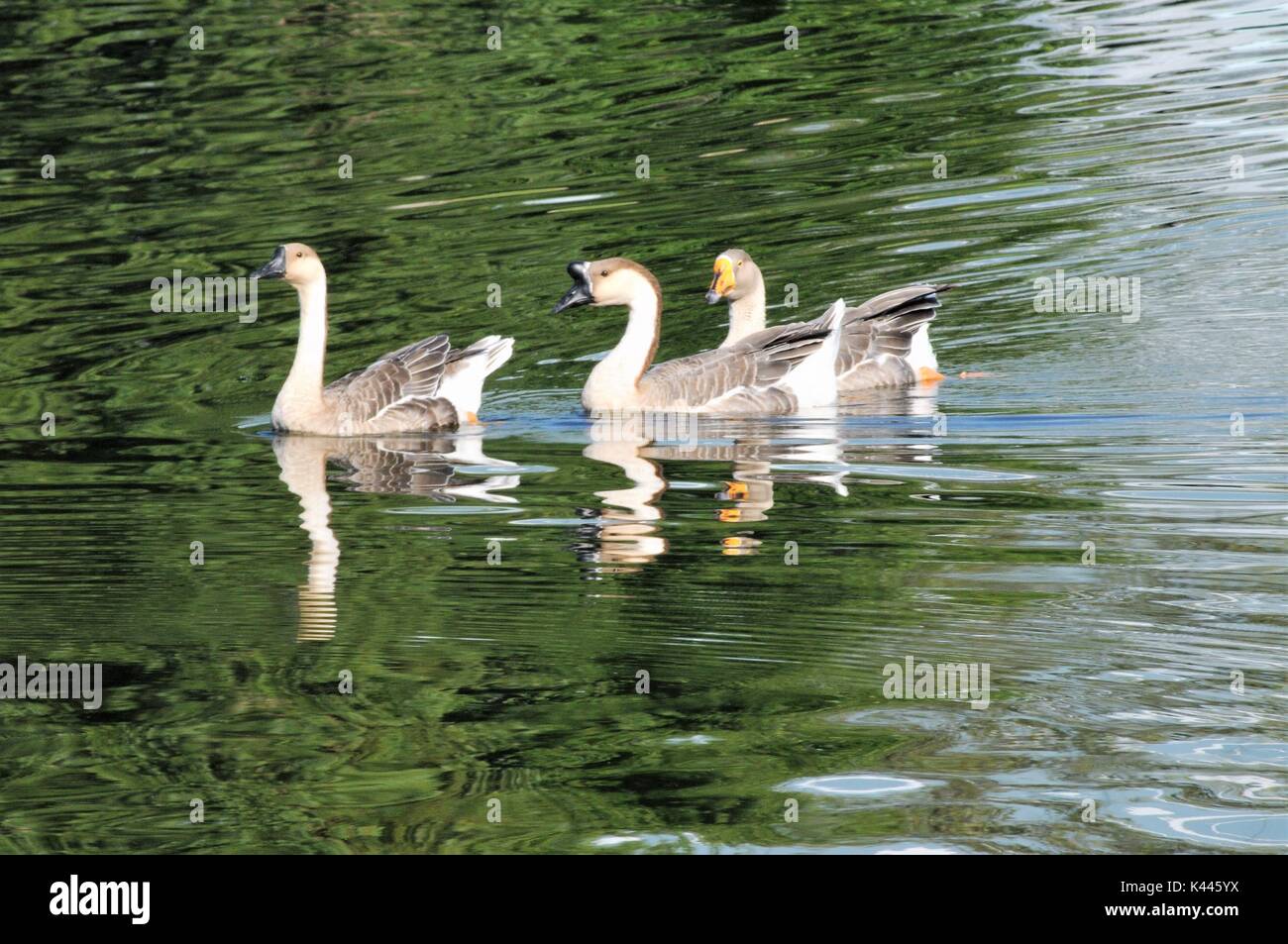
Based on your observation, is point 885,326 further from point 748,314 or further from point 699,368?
point 699,368

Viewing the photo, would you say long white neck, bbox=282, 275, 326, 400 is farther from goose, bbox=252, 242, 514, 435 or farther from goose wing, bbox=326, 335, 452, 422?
goose wing, bbox=326, 335, 452, 422

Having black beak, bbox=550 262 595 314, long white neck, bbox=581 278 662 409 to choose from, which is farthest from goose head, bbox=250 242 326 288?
long white neck, bbox=581 278 662 409

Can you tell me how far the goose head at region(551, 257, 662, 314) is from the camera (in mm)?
15555

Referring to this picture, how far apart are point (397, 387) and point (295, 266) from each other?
1310mm

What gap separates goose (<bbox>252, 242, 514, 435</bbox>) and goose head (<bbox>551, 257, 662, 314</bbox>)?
0.89 metres

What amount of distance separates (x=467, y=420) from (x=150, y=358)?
3.77m

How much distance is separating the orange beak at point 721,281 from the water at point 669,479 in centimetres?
146

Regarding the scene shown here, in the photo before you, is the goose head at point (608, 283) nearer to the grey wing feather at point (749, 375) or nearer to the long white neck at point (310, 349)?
the grey wing feather at point (749, 375)

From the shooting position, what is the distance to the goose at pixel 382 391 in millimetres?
15031

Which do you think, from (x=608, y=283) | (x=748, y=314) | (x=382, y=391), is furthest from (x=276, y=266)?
(x=748, y=314)

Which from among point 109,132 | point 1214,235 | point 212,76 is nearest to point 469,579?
point 1214,235

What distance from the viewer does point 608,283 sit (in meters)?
15.7

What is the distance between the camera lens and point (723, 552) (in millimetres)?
10656

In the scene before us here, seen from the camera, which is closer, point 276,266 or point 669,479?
point 669,479
